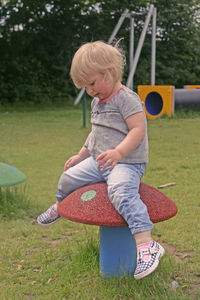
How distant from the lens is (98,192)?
2549mm

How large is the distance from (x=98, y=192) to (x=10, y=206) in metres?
1.80

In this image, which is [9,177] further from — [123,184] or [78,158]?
[123,184]

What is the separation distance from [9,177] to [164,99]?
331 inches

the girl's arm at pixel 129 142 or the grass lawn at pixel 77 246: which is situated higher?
the girl's arm at pixel 129 142

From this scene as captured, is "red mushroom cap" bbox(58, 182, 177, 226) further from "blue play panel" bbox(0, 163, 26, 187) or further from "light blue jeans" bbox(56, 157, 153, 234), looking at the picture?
"blue play panel" bbox(0, 163, 26, 187)

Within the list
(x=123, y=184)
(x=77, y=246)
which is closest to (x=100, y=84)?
(x=123, y=184)

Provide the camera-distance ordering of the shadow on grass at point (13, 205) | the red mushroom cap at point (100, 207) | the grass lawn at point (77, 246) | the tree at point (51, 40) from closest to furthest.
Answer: the red mushroom cap at point (100, 207)
the grass lawn at point (77, 246)
the shadow on grass at point (13, 205)
the tree at point (51, 40)

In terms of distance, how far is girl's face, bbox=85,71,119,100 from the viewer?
2.43m

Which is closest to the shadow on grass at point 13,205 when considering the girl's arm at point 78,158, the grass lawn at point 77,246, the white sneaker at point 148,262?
the grass lawn at point 77,246

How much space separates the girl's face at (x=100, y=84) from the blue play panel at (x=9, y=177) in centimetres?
144

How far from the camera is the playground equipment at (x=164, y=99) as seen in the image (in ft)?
38.0

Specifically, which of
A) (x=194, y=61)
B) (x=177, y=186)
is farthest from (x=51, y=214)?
(x=194, y=61)

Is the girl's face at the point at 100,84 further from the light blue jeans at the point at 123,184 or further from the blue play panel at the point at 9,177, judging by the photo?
the blue play panel at the point at 9,177

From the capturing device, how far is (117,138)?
2529mm
